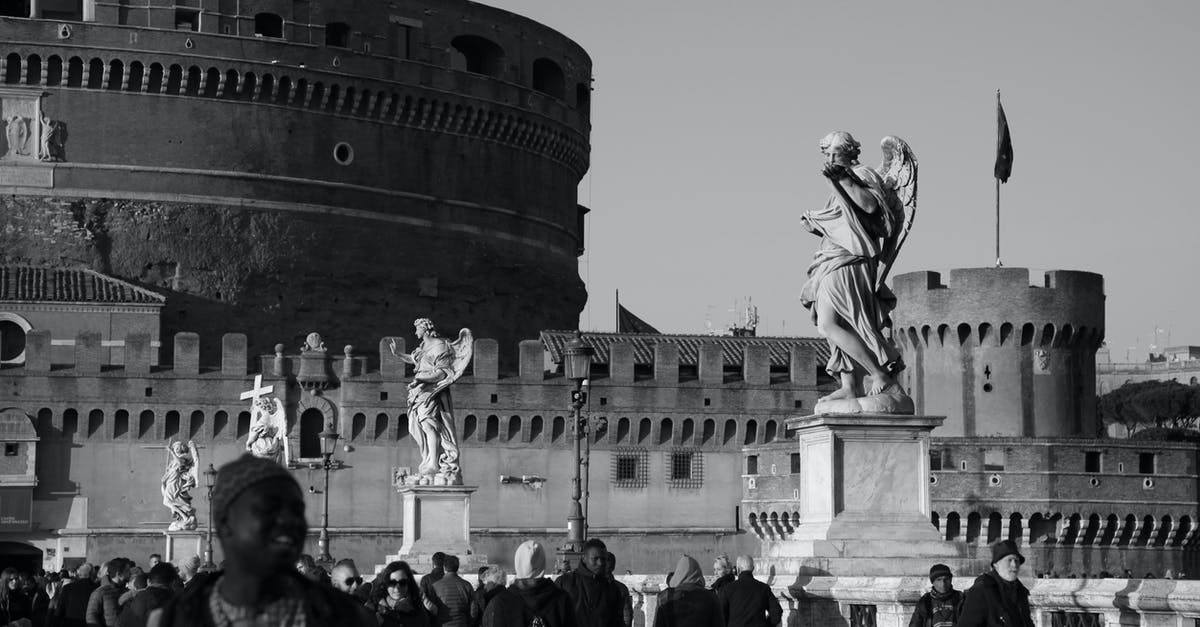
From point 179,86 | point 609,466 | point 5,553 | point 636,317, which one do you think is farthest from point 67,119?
point 636,317

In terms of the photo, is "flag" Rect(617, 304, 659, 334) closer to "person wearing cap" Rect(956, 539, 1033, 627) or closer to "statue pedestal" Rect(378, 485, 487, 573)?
"statue pedestal" Rect(378, 485, 487, 573)

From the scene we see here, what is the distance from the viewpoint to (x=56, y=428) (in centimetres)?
4516

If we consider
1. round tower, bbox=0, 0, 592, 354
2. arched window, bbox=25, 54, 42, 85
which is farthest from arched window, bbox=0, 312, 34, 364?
arched window, bbox=25, 54, 42, 85

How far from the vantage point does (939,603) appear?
26.9ft

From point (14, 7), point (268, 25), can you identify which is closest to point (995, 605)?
point (268, 25)

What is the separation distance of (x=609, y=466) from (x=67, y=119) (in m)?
15.1

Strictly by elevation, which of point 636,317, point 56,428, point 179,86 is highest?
point 179,86

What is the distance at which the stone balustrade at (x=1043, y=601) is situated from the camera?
8.11 meters

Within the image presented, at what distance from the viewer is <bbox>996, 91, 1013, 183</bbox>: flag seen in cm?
5475

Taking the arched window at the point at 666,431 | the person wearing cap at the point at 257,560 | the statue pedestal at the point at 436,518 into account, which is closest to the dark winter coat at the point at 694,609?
the person wearing cap at the point at 257,560

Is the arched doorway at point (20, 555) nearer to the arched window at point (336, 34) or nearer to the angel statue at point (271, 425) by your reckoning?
the angel statue at point (271, 425)

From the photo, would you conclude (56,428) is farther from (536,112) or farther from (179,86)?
(536,112)

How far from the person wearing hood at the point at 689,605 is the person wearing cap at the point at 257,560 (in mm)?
4147

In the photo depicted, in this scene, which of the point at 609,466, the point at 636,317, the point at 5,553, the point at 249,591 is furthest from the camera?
the point at 636,317
